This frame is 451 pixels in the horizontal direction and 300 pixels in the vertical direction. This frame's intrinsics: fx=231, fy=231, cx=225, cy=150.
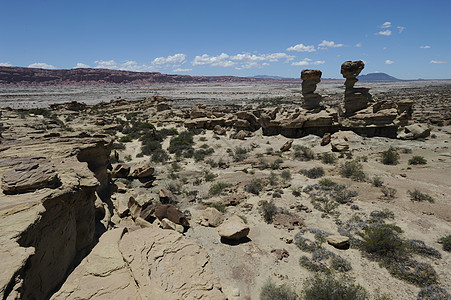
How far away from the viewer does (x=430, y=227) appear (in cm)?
848

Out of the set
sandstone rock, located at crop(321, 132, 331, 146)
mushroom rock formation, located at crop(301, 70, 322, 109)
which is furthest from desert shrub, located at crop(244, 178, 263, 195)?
mushroom rock formation, located at crop(301, 70, 322, 109)

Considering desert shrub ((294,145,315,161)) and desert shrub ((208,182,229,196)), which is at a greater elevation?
desert shrub ((294,145,315,161))

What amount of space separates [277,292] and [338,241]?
9.92 feet

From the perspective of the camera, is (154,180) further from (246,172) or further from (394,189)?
(394,189)

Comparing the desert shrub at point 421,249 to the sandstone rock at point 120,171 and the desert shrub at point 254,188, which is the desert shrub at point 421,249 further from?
the sandstone rock at point 120,171

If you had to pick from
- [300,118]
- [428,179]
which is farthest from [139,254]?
[300,118]

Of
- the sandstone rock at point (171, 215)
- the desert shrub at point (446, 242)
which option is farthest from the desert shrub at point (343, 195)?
the sandstone rock at point (171, 215)

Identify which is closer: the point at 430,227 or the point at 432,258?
the point at 432,258

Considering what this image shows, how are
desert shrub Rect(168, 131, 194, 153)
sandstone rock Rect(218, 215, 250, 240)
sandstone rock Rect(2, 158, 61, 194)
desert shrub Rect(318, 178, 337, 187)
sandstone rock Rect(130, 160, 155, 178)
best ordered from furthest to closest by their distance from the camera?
desert shrub Rect(168, 131, 194, 153) → sandstone rock Rect(130, 160, 155, 178) → desert shrub Rect(318, 178, 337, 187) → sandstone rock Rect(218, 215, 250, 240) → sandstone rock Rect(2, 158, 61, 194)

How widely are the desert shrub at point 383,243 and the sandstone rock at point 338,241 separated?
0.53 meters

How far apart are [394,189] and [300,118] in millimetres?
13637

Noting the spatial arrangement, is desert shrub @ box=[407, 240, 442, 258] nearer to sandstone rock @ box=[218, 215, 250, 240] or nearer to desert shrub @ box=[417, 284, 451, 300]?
desert shrub @ box=[417, 284, 451, 300]

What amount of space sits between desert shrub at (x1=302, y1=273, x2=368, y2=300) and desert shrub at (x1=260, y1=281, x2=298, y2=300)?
32 centimetres

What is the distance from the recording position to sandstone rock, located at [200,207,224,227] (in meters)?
9.12
